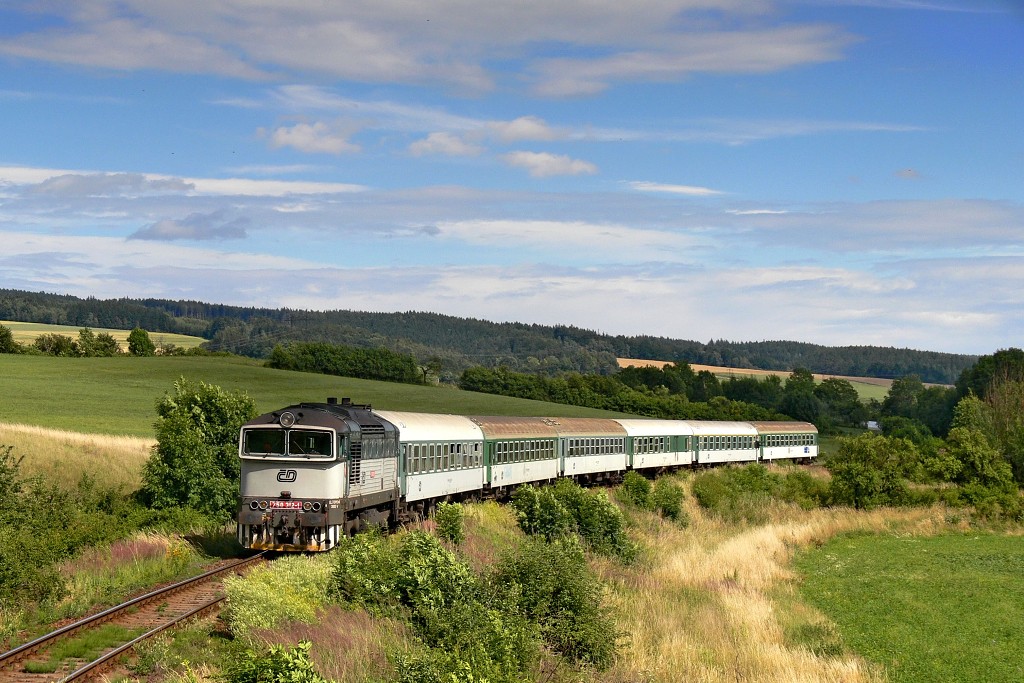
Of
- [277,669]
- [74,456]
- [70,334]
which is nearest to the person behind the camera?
[277,669]

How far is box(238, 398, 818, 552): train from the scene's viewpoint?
23.0 meters

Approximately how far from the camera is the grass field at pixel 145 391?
205ft

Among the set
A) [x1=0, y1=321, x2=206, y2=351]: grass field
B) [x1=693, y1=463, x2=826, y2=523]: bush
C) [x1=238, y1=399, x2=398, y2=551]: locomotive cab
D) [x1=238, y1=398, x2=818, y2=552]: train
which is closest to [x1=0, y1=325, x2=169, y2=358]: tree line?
[x1=0, y1=321, x2=206, y2=351]: grass field

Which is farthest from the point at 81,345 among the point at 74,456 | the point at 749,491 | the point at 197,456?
the point at 197,456

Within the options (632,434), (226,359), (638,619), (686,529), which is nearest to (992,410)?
(632,434)

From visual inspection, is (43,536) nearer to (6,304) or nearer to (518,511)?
(518,511)

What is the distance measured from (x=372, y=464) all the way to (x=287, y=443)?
8.81ft

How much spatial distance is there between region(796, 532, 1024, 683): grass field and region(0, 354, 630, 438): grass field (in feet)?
121

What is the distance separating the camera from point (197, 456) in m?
29.3

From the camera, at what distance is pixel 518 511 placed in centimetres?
3284

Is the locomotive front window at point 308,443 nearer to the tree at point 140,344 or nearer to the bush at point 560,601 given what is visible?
the bush at point 560,601

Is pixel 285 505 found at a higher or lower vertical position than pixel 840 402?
higher

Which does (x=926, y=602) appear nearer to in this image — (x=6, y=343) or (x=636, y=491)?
(x=636, y=491)

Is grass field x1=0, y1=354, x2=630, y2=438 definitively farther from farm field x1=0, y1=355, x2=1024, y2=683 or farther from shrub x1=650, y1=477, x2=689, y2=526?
shrub x1=650, y1=477, x2=689, y2=526
